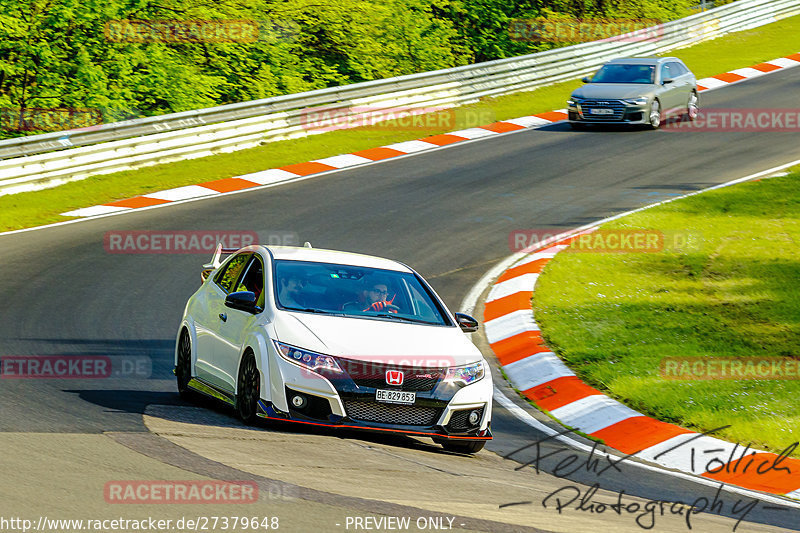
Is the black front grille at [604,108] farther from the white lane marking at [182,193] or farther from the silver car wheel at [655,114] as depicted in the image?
the white lane marking at [182,193]

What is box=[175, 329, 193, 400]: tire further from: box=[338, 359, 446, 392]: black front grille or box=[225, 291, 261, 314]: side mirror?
box=[338, 359, 446, 392]: black front grille

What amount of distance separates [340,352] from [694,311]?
6298 mm

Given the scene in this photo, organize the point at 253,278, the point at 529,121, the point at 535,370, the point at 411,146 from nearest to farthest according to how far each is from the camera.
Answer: the point at 253,278, the point at 535,370, the point at 411,146, the point at 529,121

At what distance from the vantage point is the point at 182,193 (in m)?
19.9

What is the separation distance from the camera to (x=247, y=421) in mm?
8750

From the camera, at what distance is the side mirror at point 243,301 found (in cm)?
903

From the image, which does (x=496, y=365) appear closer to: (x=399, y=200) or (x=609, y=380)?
(x=609, y=380)

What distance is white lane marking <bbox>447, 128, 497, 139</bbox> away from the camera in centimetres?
2559

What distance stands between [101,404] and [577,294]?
23.6 ft

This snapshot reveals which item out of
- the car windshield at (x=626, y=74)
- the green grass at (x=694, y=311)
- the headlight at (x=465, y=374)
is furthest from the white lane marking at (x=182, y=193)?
the headlight at (x=465, y=374)

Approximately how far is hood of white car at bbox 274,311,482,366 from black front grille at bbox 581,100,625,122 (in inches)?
686

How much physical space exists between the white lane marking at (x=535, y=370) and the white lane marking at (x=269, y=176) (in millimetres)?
9775

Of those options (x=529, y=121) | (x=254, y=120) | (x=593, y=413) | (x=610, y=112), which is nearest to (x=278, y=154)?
(x=254, y=120)

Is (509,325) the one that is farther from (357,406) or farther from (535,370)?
(357,406)
